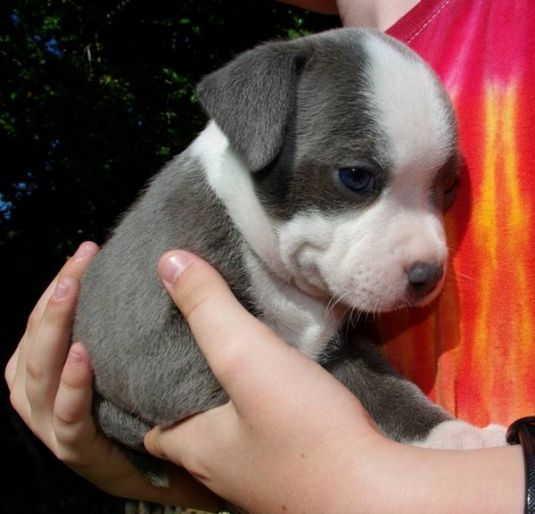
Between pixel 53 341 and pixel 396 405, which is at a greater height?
pixel 53 341

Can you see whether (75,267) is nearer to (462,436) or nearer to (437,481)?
(462,436)

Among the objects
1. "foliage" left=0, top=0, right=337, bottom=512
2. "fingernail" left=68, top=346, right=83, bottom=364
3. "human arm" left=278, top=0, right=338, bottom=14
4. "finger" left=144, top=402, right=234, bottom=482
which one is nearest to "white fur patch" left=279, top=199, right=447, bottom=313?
"finger" left=144, top=402, right=234, bottom=482

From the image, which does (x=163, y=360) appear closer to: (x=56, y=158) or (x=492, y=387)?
(x=492, y=387)

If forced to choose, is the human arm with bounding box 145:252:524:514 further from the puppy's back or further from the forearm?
the puppy's back

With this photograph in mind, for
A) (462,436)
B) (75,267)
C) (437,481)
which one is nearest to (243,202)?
(75,267)

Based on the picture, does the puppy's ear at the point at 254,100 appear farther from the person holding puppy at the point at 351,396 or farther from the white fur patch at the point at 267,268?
the person holding puppy at the point at 351,396

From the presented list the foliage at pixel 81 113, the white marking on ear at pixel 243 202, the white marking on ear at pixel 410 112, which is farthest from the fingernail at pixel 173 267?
the foliage at pixel 81 113
